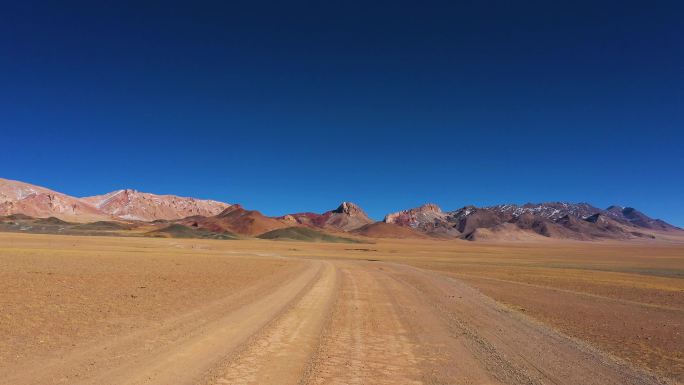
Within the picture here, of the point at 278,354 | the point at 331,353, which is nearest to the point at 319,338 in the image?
the point at 331,353

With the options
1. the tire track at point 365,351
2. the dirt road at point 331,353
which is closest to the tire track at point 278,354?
the dirt road at point 331,353

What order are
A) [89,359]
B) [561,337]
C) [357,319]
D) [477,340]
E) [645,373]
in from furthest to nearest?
[357,319], [561,337], [477,340], [645,373], [89,359]

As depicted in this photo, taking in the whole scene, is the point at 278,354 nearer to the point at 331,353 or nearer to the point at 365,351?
the point at 331,353

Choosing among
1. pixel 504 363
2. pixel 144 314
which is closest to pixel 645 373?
pixel 504 363

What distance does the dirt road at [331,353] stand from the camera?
311 inches

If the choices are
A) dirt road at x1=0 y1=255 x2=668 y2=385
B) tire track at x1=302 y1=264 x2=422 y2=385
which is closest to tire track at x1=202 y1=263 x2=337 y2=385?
dirt road at x1=0 y1=255 x2=668 y2=385

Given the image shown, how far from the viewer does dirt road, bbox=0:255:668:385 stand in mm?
7887

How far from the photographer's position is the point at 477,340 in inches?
456

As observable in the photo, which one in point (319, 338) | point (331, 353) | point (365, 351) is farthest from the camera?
point (319, 338)

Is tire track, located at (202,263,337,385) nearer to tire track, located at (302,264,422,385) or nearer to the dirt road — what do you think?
the dirt road

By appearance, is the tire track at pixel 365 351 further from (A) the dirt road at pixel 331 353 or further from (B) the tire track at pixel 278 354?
(B) the tire track at pixel 278 354

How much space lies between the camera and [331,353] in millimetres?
9586

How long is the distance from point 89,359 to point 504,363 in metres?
8.18

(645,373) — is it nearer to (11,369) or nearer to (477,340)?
(477,340)
